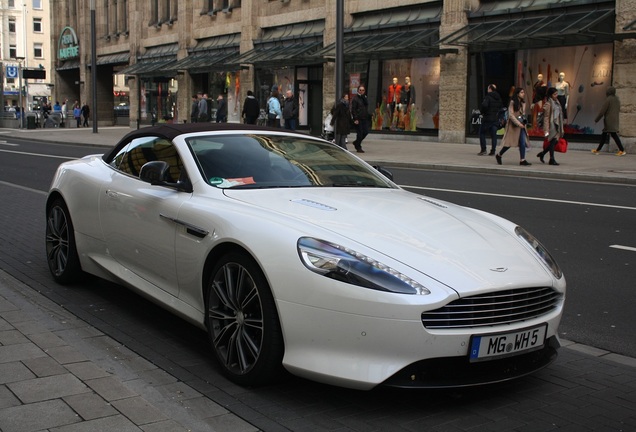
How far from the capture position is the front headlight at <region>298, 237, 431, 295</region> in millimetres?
3572

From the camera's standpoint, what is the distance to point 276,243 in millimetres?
3871

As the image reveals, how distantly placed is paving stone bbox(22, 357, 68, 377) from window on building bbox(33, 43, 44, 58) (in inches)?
4262

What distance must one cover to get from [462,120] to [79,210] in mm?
21928

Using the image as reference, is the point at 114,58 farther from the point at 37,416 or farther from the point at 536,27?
the point at 37,416

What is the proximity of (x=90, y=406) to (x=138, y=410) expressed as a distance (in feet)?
0.75

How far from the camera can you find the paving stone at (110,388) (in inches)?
146

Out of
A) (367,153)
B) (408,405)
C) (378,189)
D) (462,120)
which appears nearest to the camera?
(408,405)

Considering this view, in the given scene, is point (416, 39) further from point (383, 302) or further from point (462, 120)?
point (383, 302)

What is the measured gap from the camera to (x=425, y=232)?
411cm

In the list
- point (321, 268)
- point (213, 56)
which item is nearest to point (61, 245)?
point (321, 268)

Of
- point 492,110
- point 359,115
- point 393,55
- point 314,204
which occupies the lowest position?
point 314,204

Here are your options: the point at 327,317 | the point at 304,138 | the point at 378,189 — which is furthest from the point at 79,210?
the point at 327,317

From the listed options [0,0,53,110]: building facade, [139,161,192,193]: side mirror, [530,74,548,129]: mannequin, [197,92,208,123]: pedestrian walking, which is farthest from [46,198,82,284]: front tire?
[0,0,53,110]: building facade

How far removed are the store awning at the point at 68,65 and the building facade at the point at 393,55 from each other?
986 centimetres
